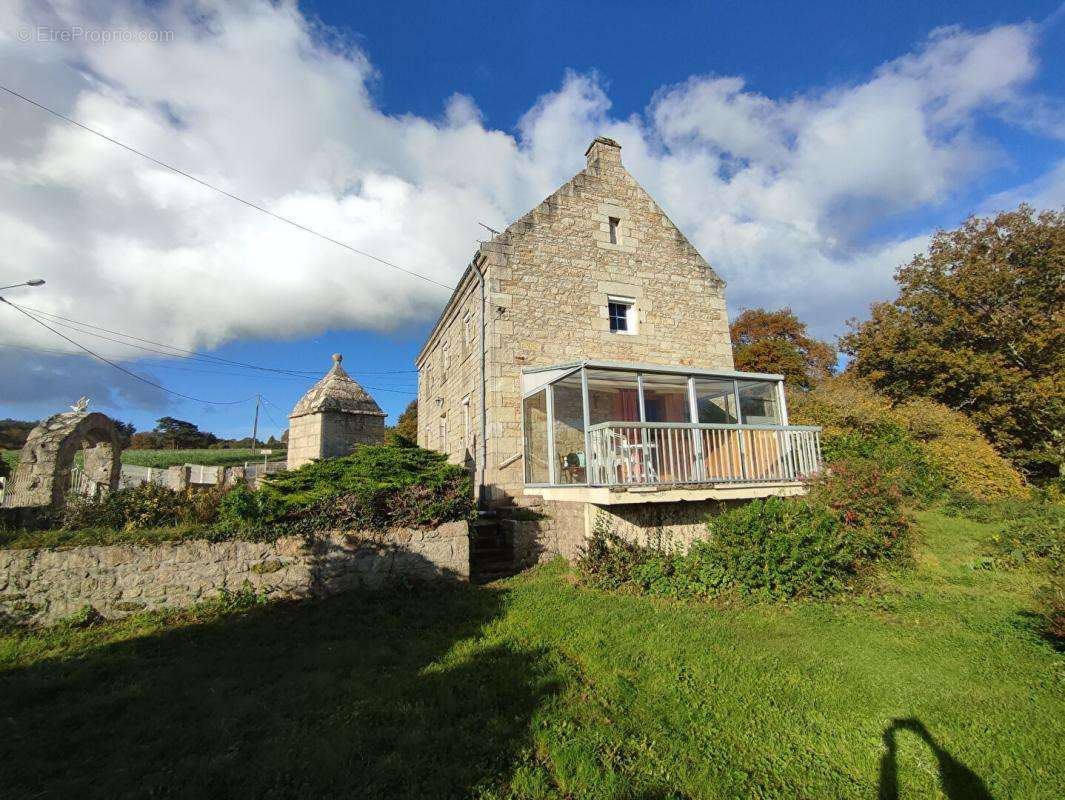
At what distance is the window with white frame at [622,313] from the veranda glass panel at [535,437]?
132 inches

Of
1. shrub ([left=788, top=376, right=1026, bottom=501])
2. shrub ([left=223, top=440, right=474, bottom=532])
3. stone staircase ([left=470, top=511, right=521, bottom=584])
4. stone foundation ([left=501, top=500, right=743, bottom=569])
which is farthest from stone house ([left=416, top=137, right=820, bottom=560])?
shrub ([left=788, top=376, right=1026, bottom=501])

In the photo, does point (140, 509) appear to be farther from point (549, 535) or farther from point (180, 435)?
point (180, 435)

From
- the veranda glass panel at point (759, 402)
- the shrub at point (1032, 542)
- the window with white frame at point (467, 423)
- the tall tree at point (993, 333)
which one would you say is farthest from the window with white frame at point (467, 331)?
the tall tree at point (993, 333)

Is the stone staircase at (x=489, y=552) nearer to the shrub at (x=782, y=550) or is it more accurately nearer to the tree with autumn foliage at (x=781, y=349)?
the shrub at (x=782, y=550)

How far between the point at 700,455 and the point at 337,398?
971cm

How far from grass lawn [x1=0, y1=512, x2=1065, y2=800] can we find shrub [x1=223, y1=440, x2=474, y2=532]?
3.91ft

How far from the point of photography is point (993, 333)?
16312 mm

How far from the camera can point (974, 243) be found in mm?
17156

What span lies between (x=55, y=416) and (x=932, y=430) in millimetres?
22570

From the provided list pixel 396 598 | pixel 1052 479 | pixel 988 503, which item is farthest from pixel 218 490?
pixel 1052 479

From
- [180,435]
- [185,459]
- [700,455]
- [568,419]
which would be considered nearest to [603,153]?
[568,419]

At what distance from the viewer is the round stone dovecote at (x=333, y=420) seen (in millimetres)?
12711

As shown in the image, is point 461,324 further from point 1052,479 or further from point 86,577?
point 1052,479

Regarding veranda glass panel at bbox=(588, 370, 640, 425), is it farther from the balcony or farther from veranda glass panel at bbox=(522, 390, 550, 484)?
veranda glass panel at bbox=(522, 390, 550, 484)
